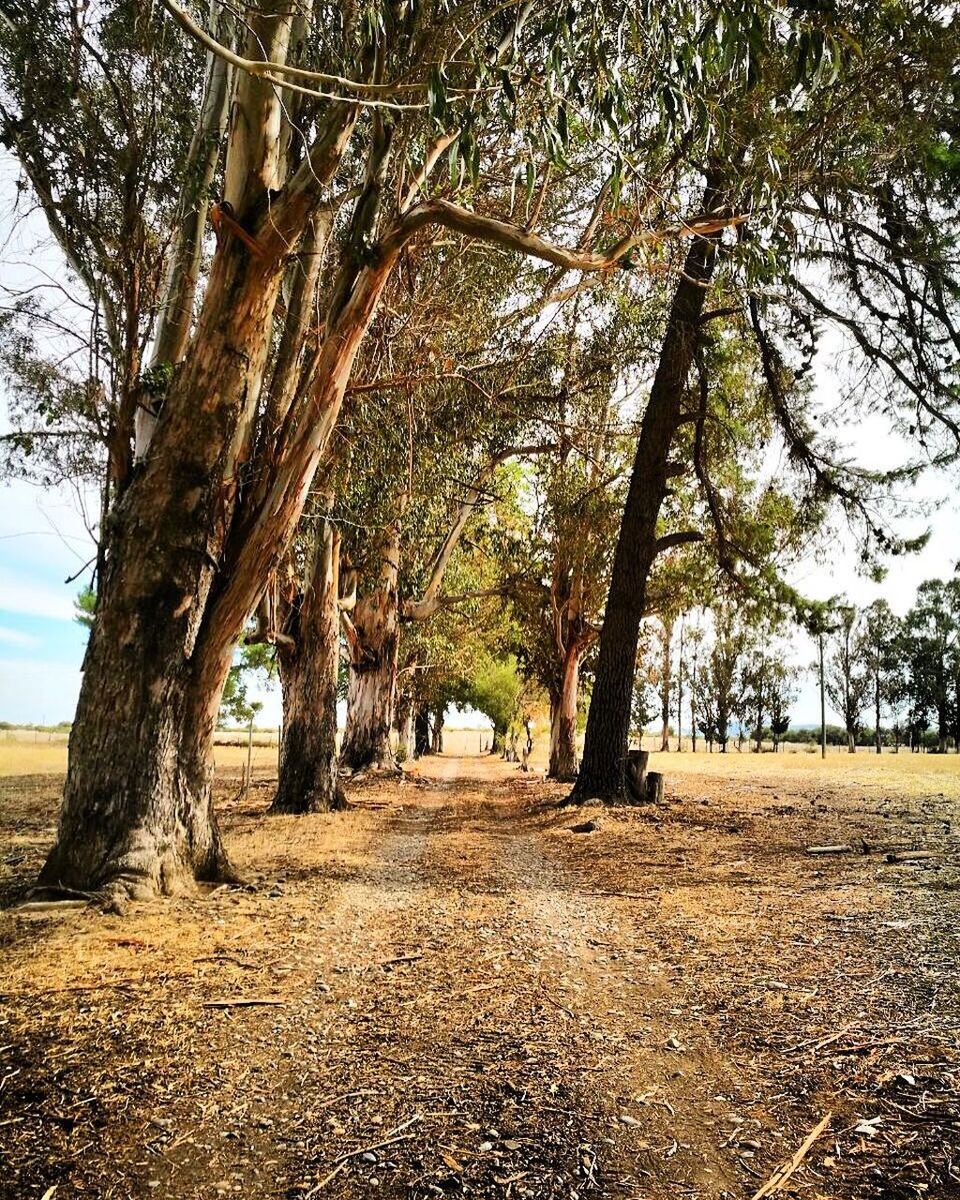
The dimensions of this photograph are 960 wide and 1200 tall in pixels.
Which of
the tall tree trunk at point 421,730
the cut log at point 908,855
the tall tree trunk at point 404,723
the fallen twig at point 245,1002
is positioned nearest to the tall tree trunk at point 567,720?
the cut log at point 908,855

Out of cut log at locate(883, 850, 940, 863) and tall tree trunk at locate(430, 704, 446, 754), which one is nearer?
cut log at locate(883, 850, 940, 863)

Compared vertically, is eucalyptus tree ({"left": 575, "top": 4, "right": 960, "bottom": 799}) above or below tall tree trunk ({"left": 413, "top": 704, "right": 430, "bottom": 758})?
above

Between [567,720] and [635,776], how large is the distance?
23.0 feet

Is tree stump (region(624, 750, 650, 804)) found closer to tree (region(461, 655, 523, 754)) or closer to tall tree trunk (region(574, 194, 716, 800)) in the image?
tall tree trunk (region(574, 194, 716, 800))

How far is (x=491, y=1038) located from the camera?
3.30 meters

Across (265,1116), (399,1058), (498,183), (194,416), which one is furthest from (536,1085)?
(498,183)

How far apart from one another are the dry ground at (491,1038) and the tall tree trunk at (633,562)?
480 cm

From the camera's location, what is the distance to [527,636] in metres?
20.5

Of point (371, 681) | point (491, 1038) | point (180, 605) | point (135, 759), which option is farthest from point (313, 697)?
point (491, 1038)

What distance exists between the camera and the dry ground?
2.38 meters

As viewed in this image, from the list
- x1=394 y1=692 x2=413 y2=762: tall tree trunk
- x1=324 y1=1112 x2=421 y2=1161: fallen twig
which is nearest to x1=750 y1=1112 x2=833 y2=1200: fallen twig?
x1=324 y1=1112 x2=421 y2=1161: fallen twig

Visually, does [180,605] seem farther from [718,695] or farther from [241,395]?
[718,695]

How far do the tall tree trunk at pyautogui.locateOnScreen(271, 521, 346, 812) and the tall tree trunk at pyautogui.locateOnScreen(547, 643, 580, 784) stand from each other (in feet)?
25.7

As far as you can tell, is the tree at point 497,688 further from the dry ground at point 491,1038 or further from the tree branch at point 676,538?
the dry ground at point 491,1038
